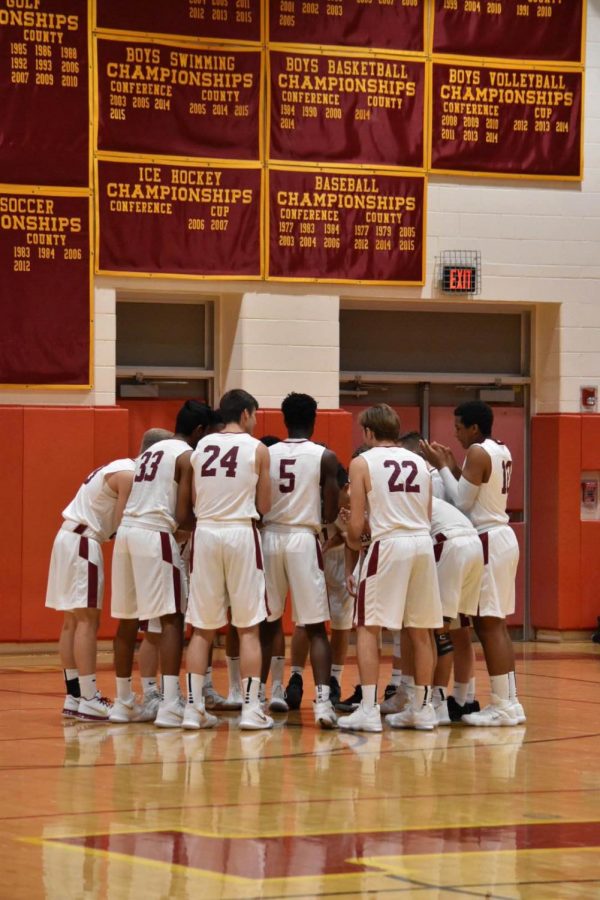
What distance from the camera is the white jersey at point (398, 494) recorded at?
9266 millimetres

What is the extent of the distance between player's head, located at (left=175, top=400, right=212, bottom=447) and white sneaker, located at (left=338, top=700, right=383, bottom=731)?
6.38ft

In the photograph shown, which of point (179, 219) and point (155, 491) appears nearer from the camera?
point (155, 491)

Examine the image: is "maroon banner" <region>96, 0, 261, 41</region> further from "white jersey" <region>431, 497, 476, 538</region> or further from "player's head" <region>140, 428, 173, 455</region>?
"white jersey" <region>431, 497, 476, 538</region>

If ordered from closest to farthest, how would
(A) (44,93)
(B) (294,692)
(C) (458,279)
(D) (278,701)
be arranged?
(D) (278,701)
(B) (294,692)
(A) (44,93)
(C) (458,279)

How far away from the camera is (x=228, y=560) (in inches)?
367

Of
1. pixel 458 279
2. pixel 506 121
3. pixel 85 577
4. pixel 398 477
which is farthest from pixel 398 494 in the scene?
pixel 506 121

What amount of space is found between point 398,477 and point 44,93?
5991 millimetres

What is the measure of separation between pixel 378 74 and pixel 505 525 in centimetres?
625

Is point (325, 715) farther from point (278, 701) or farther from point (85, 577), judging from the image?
point (85, 577)

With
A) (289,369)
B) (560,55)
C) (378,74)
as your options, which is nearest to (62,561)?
(289,369)

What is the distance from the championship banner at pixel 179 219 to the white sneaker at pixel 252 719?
564 cm

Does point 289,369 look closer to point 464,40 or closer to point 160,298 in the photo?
point 160,298

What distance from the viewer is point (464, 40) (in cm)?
1498

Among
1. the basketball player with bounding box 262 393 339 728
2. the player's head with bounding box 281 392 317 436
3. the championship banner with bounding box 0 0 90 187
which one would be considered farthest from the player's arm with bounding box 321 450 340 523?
the championship banner with bounding box 0 0 90 187
